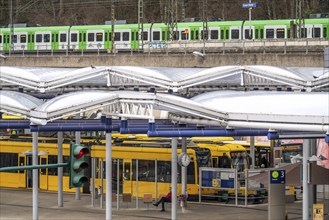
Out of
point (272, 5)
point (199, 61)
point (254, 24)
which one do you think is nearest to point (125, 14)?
point (272, 5)

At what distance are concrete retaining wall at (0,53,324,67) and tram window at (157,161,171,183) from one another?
9.91 meters

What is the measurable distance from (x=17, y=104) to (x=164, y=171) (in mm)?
10252

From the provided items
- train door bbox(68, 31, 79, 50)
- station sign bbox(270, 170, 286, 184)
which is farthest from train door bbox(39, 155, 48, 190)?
train door bbox(68, 31, 79, 50)

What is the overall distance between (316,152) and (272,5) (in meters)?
54.5

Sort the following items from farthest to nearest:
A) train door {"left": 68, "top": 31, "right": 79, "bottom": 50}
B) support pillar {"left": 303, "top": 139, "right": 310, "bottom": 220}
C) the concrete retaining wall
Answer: train door {"left": 68, "top": 31, "right": 79, "bottom": 50} < the concrete retaining wall < support pillar {"left": 303, "top": 139, "right": 310, "bottom": 220}

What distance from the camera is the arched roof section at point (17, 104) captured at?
33.8 m

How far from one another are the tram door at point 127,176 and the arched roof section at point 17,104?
7560 millimetres

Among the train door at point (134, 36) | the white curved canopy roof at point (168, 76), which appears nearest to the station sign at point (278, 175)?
the white curved canopy roof at point (168, 76)

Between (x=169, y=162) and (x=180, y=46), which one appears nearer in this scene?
(x=169, y=162)

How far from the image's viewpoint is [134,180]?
4384cm

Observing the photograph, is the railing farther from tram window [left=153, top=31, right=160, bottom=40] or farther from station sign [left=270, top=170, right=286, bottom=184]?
station sign [left=270, top=170, right=286, bottom=184]

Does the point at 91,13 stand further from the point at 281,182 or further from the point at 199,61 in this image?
the point at 281,182

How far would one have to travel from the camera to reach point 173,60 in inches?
2231

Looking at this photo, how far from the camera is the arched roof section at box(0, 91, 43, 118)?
3384 centimetres
